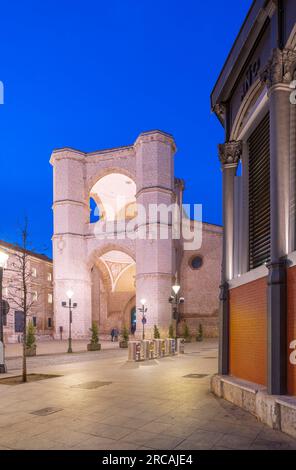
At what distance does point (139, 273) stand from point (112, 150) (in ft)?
44.7

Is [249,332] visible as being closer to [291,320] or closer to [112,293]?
[291,320]

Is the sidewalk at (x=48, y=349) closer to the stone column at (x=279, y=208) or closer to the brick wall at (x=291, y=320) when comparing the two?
the stone column at (x=279, y=208)

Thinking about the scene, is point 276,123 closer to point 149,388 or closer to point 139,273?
point 149,388

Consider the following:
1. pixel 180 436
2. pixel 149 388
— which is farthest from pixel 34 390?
pixel 180 436

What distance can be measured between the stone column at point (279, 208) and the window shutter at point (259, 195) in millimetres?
1110

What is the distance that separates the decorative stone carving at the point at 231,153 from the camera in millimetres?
9383

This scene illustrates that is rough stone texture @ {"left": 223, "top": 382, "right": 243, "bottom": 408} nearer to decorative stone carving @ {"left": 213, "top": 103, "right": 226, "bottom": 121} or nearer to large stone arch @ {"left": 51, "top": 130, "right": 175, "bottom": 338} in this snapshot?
decorative stone carving @ {"left": 213, "top": 103, "right": 226, "bottom": 121}

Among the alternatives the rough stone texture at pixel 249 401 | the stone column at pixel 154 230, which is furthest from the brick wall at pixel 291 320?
the stone column at pixel 154 230

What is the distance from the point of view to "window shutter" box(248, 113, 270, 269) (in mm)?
7824

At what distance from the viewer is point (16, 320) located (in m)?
38.2

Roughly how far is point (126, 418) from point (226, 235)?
A: 4603 millimetres

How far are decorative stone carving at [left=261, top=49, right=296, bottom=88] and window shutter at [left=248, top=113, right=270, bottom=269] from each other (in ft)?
4.01

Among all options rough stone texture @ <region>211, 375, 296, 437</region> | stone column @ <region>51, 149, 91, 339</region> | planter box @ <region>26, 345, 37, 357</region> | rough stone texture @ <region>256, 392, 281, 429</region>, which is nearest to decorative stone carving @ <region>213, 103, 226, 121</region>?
rough stone texture @ <region>211, 375, 296, 437</region>
